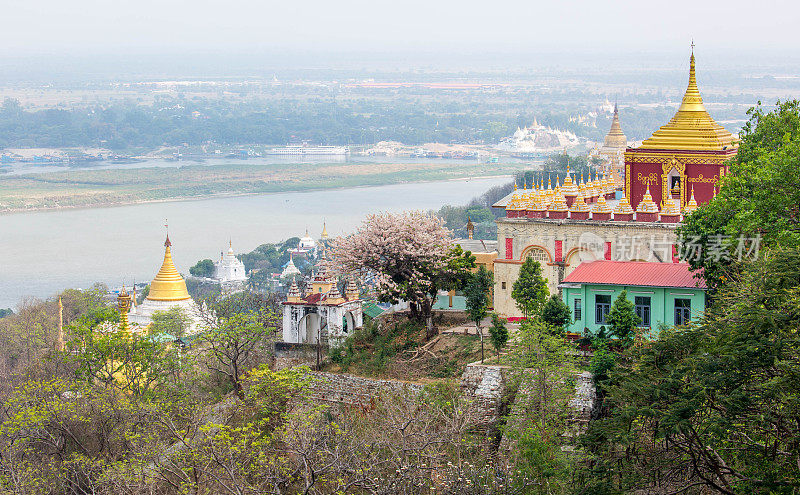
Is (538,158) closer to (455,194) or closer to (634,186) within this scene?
(455,194)

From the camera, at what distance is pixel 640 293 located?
24.0 metres

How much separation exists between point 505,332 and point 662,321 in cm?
289

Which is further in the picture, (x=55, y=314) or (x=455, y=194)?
(x=455, y=194)

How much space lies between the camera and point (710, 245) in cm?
2353

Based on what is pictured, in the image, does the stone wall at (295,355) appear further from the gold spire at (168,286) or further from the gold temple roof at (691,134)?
the gold spire at (168,286)

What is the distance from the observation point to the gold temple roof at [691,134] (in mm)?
30500

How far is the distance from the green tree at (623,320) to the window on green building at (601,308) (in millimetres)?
1079

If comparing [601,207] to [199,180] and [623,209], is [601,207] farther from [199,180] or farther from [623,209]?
[199,180]

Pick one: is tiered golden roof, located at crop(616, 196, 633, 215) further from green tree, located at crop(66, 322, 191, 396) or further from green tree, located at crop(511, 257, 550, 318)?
green tree, located at crop(66, 322, 191, 396)

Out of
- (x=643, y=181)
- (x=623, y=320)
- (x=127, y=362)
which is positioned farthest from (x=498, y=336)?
(x=643, y=181)

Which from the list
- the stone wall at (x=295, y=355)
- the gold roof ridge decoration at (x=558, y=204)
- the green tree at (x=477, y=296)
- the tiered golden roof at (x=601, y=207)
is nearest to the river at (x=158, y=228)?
the stone wall at (x=295, y=355)

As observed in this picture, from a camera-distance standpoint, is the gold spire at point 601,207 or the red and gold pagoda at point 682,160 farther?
the red and gold pagoda at point 682,160

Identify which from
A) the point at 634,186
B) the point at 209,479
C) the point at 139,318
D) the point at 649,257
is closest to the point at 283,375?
the point at 209,479

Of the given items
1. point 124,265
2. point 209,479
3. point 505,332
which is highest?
point 505,332
